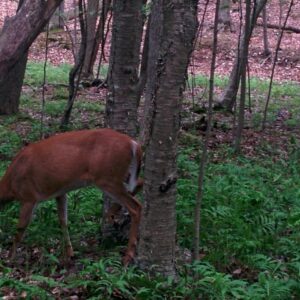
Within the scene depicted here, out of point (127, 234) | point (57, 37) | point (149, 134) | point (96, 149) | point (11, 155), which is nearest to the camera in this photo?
point (149, 134)

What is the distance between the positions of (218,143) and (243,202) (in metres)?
4.83

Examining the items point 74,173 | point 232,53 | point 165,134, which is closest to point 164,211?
point 165,134

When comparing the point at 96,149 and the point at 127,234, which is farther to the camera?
the point at 127,234

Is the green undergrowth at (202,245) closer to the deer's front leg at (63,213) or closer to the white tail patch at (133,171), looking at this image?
the deer's front leg at (63,213)

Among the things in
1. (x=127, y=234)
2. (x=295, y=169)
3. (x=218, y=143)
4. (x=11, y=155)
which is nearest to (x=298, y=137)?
(x=218, y=143)

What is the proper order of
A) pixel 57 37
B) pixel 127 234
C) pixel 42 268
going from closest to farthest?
1. pixel 42 268
2. pixel 127 234
3. pixel 57 37

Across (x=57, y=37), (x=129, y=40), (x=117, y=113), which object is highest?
(x=129, y=40)

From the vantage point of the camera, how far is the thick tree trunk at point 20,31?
6.87 m

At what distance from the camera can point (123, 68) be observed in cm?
698

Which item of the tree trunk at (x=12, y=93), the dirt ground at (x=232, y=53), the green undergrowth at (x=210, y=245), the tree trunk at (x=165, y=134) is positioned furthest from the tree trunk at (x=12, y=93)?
the dirt ground at (x=232, y=53)

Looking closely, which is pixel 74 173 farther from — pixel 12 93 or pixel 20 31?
pixel 12 93

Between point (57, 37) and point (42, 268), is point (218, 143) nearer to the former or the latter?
point (42, 268)

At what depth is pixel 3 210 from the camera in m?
7.69

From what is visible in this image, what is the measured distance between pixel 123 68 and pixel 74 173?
1134 mm
